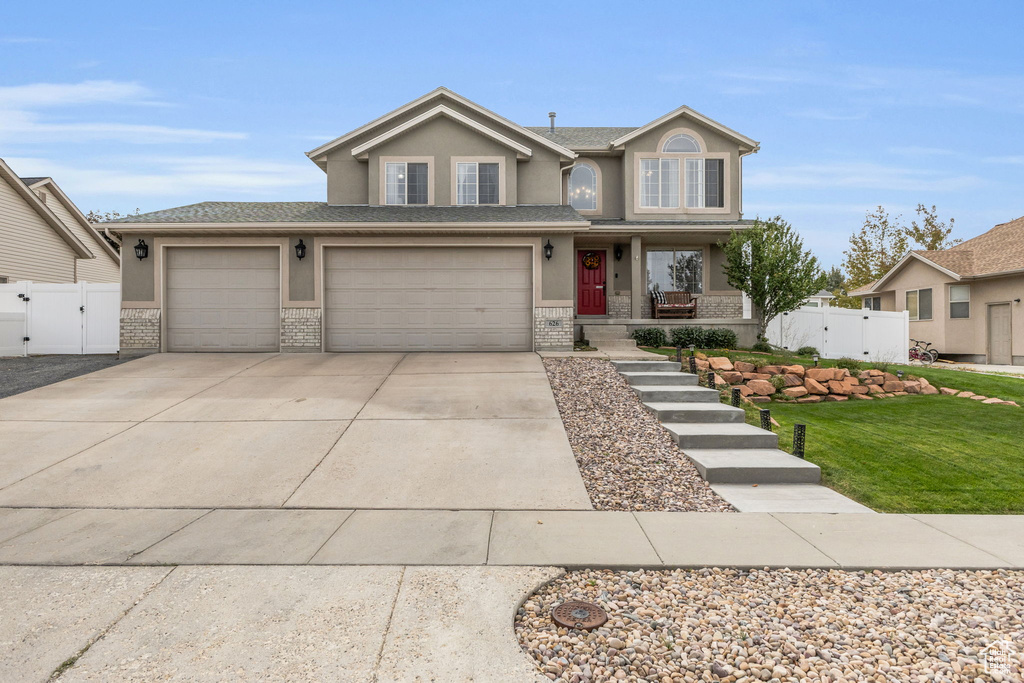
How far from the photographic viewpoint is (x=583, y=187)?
17.7 metres

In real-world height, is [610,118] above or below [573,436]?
above

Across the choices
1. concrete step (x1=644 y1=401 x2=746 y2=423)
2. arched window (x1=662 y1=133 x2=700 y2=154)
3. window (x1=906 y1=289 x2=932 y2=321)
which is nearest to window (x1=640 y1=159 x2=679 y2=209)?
arched window (x1=662 y1=133 x2=700 y2=154)

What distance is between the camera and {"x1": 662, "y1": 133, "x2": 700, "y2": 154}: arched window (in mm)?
17156

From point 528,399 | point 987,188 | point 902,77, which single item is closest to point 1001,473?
point 528,399

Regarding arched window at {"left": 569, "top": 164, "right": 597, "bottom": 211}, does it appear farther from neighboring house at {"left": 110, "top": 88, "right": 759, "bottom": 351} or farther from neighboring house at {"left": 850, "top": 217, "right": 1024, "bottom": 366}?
neighboring house at {"left": 850, "top": 217, "right": 1024, "bottom": 366}

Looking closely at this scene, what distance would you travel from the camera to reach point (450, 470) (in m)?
6.13

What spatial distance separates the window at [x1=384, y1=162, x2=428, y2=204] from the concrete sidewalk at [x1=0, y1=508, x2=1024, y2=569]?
36.3 feet

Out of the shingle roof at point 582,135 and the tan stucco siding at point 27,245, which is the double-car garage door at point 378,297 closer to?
the shingle roof at point 582,135

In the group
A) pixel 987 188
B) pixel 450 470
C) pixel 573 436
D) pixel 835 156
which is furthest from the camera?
pixel 987 188

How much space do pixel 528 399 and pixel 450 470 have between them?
295 cm

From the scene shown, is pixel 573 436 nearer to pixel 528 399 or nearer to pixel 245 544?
pixel 528 399

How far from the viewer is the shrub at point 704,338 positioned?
14805mm

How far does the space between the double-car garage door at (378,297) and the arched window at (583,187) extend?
18.0 ft

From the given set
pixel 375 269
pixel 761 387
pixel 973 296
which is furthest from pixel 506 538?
pixel 973 296
